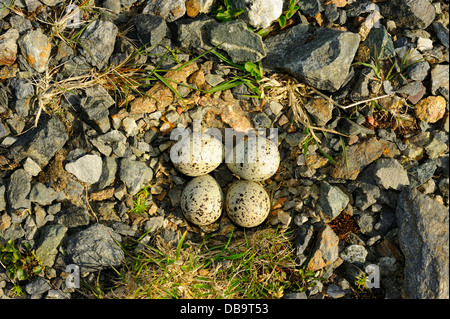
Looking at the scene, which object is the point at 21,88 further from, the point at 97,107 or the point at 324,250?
the point at 324,250

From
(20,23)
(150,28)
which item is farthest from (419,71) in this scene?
(20,23)

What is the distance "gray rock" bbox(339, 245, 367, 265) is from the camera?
3562 mm

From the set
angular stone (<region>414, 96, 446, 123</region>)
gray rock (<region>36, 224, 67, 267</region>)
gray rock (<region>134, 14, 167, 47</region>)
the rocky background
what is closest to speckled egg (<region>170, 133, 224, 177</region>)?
the rocky background

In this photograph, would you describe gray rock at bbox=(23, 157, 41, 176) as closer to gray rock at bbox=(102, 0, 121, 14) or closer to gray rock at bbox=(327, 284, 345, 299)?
gray rock at bbox=(102, 0, 121, 14)

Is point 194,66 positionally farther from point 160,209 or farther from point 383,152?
point 383,152

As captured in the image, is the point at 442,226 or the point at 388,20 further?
the point at 388,20

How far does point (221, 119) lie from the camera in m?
3.86

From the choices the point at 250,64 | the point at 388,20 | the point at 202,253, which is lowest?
the point at 202,253

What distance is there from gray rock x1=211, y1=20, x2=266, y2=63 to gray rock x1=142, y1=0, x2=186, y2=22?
0.37 metres

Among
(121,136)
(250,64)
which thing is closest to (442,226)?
(250,64)

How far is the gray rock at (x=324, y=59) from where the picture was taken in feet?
11.8

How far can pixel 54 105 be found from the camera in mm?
3680

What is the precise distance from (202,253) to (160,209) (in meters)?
0.57

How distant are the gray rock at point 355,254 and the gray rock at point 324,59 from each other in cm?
144
